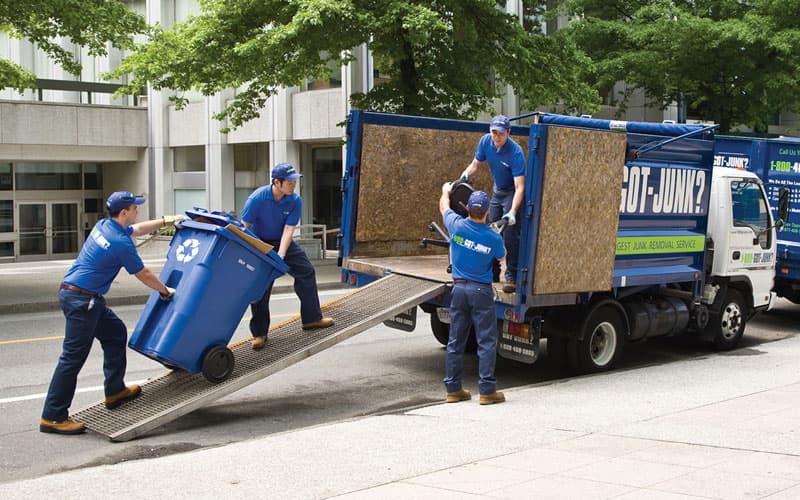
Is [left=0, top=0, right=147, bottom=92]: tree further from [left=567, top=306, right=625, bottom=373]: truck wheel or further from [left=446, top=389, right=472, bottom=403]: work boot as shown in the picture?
[left=446, top=389, right=472, bottom=403]: work boot

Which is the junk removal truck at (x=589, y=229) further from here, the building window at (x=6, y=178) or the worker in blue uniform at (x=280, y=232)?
the building window at (x=6, y=178)

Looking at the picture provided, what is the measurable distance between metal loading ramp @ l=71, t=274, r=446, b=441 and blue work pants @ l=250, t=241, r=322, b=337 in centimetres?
16

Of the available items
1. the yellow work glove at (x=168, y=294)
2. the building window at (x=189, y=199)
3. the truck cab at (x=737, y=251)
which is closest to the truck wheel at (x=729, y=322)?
the truck cab at (x=737, y=251)

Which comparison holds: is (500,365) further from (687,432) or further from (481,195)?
(687,432)

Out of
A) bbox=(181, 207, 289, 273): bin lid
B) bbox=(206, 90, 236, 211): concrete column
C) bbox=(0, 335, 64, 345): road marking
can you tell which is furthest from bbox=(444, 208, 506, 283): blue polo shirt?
bbox=(206, 90, 236, 211): concrete column

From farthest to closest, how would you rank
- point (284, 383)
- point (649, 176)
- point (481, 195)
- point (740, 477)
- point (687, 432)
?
1. point (649, 176)
2. point (284, 383)
3. point (481, 195)
4. point (687, 432)
5. point (740, 477)

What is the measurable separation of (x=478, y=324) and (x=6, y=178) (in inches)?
1143

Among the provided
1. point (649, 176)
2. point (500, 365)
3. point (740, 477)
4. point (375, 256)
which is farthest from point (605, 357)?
point (740, 477)

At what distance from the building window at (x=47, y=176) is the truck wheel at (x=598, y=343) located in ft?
92.4

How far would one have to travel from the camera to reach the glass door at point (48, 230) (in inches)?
1353

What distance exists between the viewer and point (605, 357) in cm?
1034

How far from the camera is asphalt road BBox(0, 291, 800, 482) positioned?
730cm

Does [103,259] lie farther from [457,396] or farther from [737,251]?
[737,251]

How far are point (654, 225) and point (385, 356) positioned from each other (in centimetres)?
333
